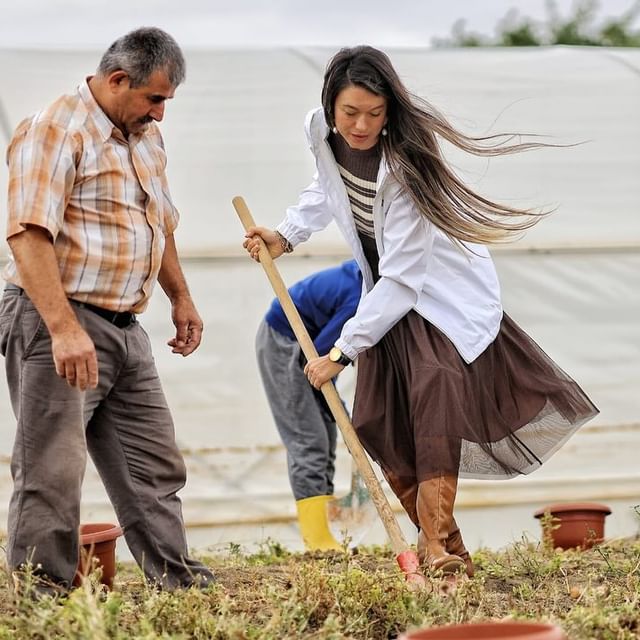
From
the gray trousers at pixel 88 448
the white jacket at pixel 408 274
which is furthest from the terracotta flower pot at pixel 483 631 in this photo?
the white jacket at pixel 408 274

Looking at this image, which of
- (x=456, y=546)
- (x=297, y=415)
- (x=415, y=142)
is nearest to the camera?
(x=415, y=142)

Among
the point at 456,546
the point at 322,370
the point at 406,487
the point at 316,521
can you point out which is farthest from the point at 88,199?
the point at 316,521

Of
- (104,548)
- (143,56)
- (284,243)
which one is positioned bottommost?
(104,548)

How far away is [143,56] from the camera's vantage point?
383 centimetres

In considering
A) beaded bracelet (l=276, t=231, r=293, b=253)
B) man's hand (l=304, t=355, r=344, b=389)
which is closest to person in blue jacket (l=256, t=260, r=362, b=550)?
beaded bracelet (l=276, t=231, r=293, b=253)

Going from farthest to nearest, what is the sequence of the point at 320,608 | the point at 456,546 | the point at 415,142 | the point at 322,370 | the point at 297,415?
the point at 297,415
the point at 456,546
the point at 322,370
the point at 415,142
the point at 320,608

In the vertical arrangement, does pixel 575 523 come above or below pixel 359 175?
below

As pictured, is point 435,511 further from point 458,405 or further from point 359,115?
point 359,115

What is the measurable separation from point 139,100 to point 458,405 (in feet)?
4.42

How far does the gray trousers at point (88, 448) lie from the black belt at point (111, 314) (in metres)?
0.02

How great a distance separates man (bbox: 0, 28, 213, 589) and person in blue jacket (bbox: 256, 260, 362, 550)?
1.81 metres

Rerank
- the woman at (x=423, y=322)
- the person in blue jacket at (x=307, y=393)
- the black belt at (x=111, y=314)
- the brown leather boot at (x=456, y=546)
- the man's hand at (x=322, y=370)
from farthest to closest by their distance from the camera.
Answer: the person in blue jacket at (x=307, y=393)
the brown leather boot at (x=456, y=546)
the man's hand at (x=322, y=370)
the woman at (x=423, y=322)
the black belt at (x=111, y=314)

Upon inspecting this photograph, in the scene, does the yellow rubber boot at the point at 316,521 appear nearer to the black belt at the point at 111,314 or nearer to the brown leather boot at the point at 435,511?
the brown leather boot at the point at 435,511

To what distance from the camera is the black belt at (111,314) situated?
3893mm
